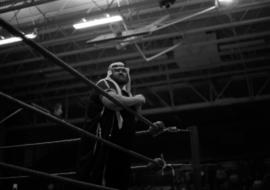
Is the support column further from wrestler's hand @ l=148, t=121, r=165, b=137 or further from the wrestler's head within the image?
the wrestler's head

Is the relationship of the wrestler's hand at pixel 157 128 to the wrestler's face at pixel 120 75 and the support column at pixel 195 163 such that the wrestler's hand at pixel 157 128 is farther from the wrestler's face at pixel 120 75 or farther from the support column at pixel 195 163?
the wrestler's face at pixel 120 75

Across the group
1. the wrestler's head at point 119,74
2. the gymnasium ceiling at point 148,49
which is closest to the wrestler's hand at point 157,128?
the wrestler's head at point 119,74

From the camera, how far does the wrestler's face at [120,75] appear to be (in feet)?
8.45

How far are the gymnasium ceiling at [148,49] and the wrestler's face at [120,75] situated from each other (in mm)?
4086

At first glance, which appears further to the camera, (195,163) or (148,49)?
(148,49)

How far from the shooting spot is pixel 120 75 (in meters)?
2.59

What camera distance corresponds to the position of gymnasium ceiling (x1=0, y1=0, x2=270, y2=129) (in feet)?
23.3

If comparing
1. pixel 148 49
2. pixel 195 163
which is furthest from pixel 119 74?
pixel 148 49

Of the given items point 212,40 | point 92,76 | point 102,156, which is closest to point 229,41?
Result: point 212,40

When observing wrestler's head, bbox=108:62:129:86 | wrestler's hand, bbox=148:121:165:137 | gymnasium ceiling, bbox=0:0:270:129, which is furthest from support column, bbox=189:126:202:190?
gymnasium ceiling, bbox=0:0:270:129

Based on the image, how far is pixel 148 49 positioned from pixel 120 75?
6.39m

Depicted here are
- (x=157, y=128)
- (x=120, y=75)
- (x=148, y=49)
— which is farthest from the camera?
(x=148, y=49)

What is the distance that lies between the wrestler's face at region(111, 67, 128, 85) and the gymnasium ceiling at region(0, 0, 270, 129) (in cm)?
409

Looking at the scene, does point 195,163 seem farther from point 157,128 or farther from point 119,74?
point 119,74
